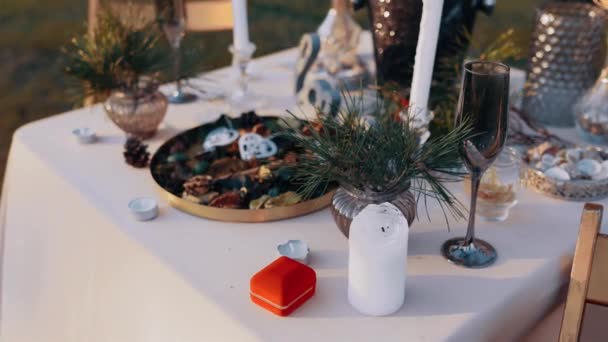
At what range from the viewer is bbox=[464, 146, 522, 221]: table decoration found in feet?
2.53

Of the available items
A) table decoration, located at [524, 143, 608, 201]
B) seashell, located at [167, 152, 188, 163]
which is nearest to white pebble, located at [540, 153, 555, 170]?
table decoration, located at [524, 143, 608, 201]

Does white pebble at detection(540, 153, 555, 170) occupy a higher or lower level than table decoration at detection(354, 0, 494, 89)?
lower

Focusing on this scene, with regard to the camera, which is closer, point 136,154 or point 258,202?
point 258,202

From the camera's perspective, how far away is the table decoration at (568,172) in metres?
0.83

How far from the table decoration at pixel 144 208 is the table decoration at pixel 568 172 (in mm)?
529

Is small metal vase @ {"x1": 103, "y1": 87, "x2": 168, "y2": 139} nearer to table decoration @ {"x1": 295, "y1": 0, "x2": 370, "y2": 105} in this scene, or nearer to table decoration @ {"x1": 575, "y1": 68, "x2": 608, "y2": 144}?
table decoration @ {"x1": 295, "y1": 0, "x2": 370, "y2": 105}

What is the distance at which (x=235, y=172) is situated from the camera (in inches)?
34.7

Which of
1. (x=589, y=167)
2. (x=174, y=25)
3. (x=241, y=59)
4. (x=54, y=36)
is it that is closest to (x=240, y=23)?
(x=241, y=59)

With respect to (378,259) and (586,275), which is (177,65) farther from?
(586,275)

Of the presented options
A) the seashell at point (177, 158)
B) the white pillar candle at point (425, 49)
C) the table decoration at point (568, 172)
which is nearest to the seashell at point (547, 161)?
the table decoration at point (568, 172)

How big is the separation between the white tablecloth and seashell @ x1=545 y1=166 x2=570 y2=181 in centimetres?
4

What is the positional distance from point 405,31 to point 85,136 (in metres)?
0.57

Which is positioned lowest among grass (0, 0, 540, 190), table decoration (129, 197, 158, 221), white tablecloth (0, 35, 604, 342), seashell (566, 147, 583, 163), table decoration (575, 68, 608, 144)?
grass (0, 0, 540, 190)

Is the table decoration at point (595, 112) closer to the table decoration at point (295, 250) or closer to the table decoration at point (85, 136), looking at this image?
the table decoration at point (295, 250)
